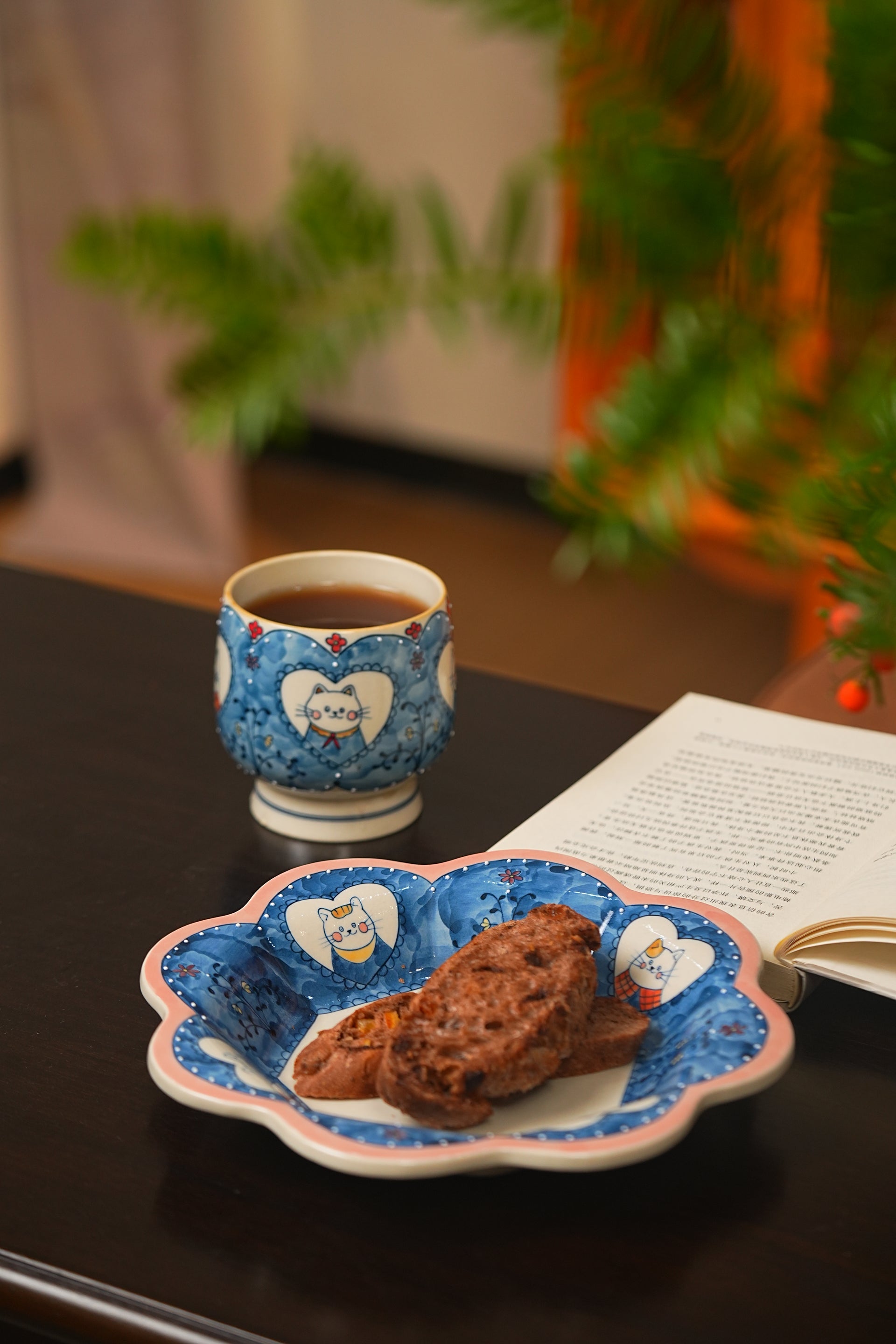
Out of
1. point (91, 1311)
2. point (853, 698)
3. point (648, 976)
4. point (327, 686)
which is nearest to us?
point (91, 1311)

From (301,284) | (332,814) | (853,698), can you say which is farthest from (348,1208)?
(301,284)

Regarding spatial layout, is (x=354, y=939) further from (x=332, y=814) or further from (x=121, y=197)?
(x=121, y=197)

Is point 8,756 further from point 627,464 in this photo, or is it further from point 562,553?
point 562,553

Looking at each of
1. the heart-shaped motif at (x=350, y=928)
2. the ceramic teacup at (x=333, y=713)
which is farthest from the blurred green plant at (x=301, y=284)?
the heart-shaped motif at (x=350, y=928)

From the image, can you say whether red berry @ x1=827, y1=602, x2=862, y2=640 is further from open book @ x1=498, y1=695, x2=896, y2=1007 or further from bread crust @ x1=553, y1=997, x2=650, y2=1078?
bread crust @ x1=553, y1=997, x2=650, y2=1078

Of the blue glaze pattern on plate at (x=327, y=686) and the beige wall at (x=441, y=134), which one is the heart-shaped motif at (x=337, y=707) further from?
the beige wall at (x=441, y=134)

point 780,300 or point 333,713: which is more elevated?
point 333,713

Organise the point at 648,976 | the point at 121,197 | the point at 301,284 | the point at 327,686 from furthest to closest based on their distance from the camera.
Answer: the point at 121,197
the point at 301,284
the point at 327,686
the point at 648,976
